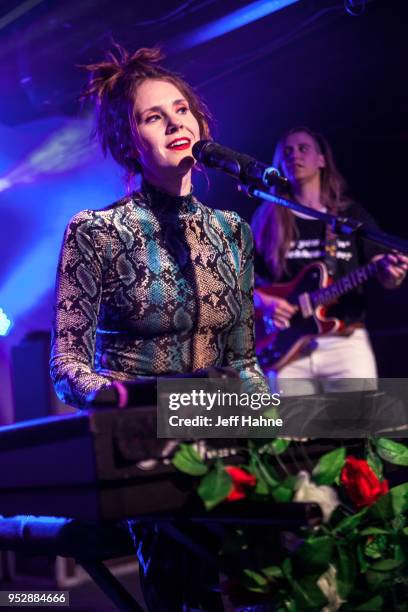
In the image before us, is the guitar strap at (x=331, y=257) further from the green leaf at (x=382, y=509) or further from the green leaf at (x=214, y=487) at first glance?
the green leaf at (x=214, y=487)

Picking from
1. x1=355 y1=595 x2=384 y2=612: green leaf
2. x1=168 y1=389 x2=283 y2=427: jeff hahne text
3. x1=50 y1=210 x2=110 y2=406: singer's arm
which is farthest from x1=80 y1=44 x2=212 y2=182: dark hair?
x1=355 y1=595 x2=384 y2=612: green leaf

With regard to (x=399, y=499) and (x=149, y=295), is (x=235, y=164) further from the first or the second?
(x=399, y=499)

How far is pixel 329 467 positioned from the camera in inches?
44.0

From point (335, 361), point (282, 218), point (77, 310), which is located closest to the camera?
point (77, 310)

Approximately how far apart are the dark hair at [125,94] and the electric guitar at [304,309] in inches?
90.2

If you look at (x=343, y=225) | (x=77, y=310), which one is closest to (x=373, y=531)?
(x=77, y=310)

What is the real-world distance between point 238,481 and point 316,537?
0.13 meters

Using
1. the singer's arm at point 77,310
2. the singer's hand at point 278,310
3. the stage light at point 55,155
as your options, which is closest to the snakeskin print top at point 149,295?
the singer's arm at point 77,310

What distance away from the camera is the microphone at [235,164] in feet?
5.74

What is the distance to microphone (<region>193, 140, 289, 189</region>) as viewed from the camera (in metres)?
1.75

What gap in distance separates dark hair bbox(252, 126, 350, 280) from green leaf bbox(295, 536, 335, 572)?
321 cm

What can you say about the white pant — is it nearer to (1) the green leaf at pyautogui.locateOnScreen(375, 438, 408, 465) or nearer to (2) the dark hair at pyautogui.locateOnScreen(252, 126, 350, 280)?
(2) the dark hair at pyautogui.locateOnScreen(252, 126, 350, 280)

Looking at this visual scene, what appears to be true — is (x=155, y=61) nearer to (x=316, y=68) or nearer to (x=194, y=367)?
(x=194, y=367)

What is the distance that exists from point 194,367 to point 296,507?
0.74 meters
